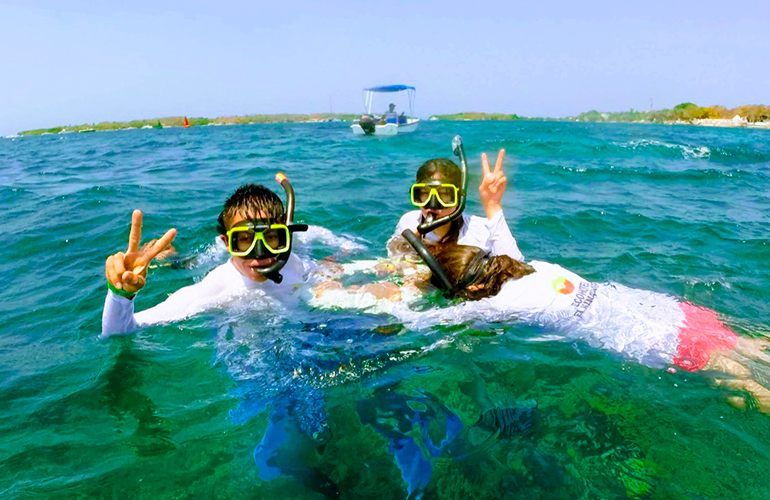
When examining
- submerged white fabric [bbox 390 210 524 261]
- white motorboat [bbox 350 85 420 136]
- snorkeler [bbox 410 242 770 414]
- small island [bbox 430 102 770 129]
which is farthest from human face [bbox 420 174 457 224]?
small island [bbox 430 102 770 129]

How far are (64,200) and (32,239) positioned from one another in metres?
2.73

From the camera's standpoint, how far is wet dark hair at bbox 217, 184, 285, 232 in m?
3.22

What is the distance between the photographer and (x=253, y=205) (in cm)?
323

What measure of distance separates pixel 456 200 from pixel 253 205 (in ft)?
5.35

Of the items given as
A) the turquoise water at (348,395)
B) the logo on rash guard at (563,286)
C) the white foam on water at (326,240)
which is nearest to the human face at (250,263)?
the turquoise water at (348,395)

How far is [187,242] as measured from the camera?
633 centimetres

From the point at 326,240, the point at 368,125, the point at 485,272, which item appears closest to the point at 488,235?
the point at 485,272

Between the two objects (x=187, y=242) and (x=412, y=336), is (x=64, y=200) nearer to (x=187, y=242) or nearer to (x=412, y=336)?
(x=187, y=242)

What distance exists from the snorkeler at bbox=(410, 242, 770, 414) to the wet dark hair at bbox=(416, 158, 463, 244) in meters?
0.66

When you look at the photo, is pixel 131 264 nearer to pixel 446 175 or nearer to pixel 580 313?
pixel 446 175

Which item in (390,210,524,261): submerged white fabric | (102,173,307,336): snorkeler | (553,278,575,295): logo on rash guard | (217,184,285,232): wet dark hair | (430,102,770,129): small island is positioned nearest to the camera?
(102,173,307,336): snorkeler

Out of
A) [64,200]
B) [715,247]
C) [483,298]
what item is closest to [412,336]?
[483,298]

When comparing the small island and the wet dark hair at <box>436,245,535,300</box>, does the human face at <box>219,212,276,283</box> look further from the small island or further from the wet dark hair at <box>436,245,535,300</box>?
the small island

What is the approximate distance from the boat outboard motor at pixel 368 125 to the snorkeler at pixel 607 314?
86.7ft
